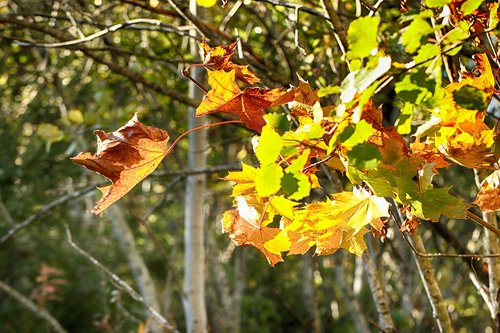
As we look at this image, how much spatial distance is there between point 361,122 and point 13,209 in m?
3.64

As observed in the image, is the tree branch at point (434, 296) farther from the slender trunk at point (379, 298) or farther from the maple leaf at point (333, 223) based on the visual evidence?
the maple leaf at point (333, 223)

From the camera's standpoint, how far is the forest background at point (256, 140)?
58 cm

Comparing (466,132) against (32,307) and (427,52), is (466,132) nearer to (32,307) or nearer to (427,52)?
(427,52)

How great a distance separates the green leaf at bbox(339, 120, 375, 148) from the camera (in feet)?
1.62

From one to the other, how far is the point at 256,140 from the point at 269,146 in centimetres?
14

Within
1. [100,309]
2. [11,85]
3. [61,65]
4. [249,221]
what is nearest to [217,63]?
[249,221]

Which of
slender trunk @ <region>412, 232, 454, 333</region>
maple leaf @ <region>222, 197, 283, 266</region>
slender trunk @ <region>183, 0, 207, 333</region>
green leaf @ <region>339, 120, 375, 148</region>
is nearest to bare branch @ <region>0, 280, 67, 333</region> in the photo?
slender trunk @ <region>183, 0, 207, 333</region>

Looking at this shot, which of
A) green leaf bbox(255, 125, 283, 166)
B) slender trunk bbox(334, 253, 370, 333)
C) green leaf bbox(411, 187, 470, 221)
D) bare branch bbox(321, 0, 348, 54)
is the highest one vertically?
bare branch bbox(321, 0, 348, 54)

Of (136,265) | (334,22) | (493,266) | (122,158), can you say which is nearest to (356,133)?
(122,158)

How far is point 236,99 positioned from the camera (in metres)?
0.68

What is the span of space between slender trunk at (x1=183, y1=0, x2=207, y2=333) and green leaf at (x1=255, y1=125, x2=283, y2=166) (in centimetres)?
142

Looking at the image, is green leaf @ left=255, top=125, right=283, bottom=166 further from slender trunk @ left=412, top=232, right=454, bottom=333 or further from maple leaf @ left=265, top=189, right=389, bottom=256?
slender trunk @ left=412, top=232, right=454, bottom=333

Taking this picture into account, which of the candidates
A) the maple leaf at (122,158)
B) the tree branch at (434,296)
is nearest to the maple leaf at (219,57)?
the maple leaf at (122,158)

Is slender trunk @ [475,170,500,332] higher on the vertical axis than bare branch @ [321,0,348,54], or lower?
lower
